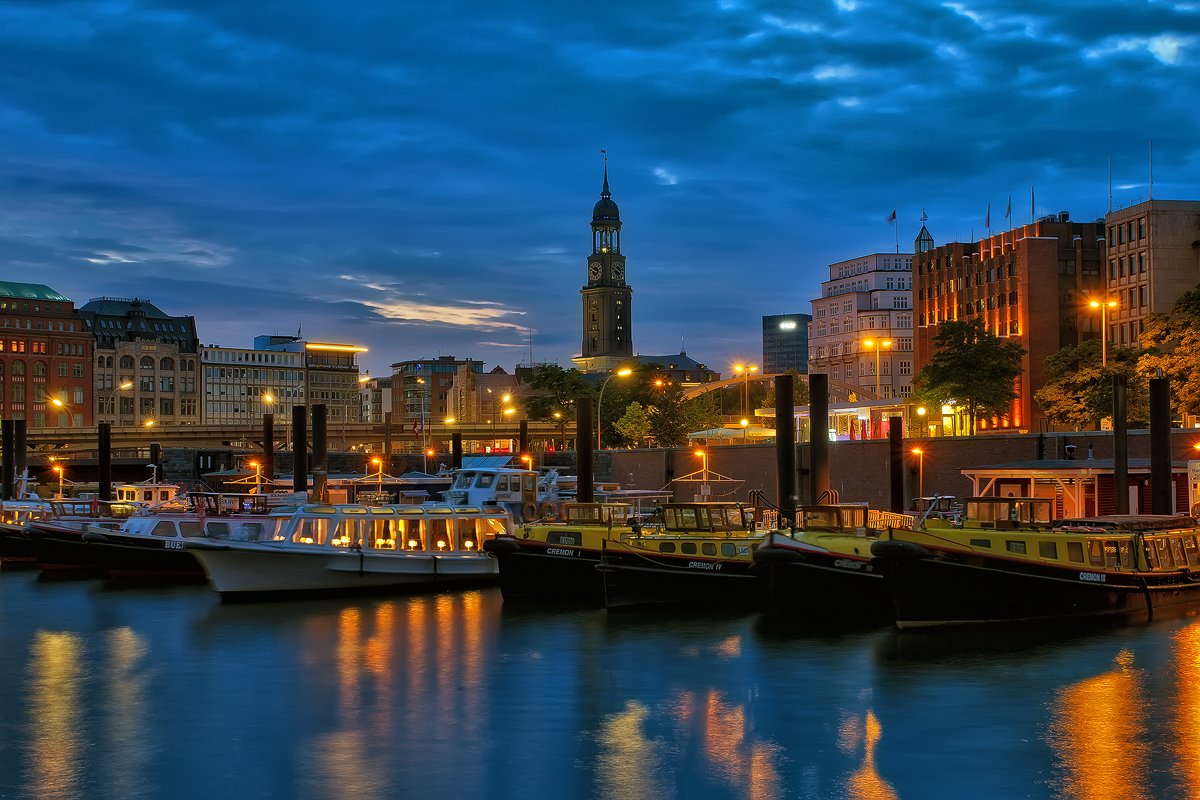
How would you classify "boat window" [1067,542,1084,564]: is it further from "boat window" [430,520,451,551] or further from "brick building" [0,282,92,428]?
"brick building" [0,282,92,428]

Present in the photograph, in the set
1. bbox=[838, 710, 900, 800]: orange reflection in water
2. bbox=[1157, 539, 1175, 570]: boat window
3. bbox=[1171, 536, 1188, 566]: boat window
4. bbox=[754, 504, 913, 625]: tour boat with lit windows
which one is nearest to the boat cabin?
bbox=[754, 504, 913, 625]: tour boat with lit windows

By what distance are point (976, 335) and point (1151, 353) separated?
17467 mm

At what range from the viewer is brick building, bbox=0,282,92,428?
15888cm

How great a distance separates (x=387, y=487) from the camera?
3041 inches

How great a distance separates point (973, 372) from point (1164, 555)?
5564 cm

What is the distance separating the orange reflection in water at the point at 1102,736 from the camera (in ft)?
64.7

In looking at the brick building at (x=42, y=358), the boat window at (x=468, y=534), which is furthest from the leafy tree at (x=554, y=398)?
the boat window at (x=468, y=534)

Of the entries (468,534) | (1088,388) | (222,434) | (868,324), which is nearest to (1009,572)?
(468,534)

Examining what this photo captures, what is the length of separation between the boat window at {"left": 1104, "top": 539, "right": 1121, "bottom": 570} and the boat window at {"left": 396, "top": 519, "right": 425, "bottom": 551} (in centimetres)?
2286

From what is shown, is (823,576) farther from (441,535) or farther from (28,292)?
(28,292)

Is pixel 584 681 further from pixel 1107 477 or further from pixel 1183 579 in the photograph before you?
pixel 1107 477

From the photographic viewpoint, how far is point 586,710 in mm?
25672

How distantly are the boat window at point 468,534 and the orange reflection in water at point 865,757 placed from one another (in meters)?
22.6

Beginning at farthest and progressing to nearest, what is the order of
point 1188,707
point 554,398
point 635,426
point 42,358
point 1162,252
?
1. point 42,358
2. point 554,398
3. point 635,426
4. point 1162,252
5. point 1188,707
